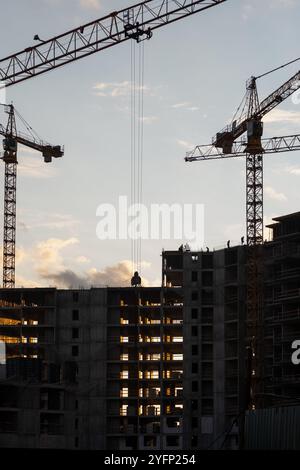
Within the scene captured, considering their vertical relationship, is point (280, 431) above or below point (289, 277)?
below

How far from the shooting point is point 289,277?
181 metres

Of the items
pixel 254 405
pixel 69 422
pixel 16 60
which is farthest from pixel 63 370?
pixel 16 60

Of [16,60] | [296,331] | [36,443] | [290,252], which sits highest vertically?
[16,60]

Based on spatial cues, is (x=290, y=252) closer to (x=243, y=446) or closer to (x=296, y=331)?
(x=296, y=331)

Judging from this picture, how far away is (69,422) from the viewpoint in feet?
548

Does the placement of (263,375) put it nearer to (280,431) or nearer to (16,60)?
(16,60)

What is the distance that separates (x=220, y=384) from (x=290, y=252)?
1035 inches

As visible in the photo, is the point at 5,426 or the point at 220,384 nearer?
the point at 5,426
